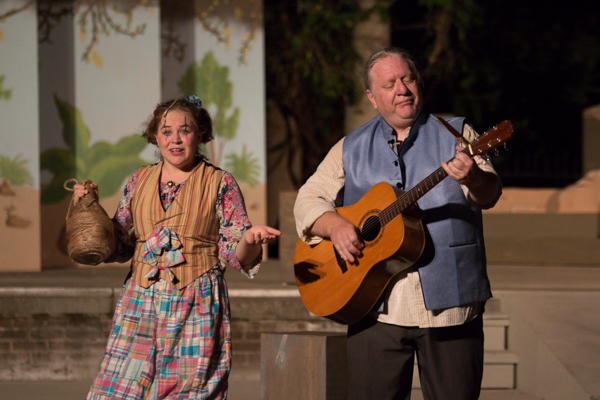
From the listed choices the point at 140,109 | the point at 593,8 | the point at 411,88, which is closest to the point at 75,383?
the point at 140,109

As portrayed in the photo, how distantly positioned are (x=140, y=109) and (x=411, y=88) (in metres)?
5.41

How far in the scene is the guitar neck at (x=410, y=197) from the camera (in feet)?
8.59

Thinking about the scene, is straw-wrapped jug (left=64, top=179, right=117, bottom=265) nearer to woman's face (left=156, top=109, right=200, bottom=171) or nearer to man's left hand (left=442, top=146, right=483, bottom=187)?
woman's face (left=156, top=109, right=200, bottom=171)

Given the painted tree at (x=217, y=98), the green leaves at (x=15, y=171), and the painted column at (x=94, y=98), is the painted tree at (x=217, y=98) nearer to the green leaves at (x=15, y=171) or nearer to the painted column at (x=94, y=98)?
the painted column at (x=94, y=98)

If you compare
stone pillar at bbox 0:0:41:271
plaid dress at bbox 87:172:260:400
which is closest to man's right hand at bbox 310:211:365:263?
plaid dress at bbox 87:172:260:400

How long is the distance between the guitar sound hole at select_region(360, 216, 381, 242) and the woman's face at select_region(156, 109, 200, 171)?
874 mm

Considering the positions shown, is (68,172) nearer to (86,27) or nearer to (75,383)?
(86,27)

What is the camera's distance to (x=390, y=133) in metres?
2.87

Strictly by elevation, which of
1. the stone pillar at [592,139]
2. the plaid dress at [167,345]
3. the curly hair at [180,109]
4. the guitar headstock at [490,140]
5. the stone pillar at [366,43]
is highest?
the stone pillar at [366,43]

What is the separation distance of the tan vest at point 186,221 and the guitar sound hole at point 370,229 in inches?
29.3

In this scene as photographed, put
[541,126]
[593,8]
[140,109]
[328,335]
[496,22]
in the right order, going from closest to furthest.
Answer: [328,335]
[140,109]
[496,22]
[593,8]
[541,126]

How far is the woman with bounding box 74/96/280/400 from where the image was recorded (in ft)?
10.3

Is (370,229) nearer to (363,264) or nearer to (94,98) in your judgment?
(363,264)

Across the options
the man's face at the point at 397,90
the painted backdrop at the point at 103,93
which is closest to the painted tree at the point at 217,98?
the painted backdrop at the point at 103,93
